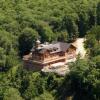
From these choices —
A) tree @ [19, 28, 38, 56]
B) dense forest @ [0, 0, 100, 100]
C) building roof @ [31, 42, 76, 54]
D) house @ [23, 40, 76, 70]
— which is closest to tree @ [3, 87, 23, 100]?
dense forest @ [0, 0, 100, 100]

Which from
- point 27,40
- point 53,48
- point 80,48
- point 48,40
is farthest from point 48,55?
point 48,40

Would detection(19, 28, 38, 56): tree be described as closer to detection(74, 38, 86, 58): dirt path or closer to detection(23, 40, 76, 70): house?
detection(74, 38, 86, 58): dirt path

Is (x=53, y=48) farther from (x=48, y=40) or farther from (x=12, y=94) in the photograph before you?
(x=48, y=40)

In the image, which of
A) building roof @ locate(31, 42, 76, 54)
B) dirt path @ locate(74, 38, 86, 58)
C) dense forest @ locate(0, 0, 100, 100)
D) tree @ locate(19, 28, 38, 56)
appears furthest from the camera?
tree @ locate(19, 28, 38, 56)

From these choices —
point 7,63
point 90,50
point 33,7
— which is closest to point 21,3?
point 33,7

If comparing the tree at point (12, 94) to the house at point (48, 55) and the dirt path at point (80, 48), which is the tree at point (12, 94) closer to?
the house at point (48, 55)

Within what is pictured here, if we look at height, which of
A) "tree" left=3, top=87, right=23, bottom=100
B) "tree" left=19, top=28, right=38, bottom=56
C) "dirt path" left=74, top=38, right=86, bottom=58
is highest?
"tree" left=19, top=28, right=38, bottom=56

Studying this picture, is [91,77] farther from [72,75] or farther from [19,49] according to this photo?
[19,49]
